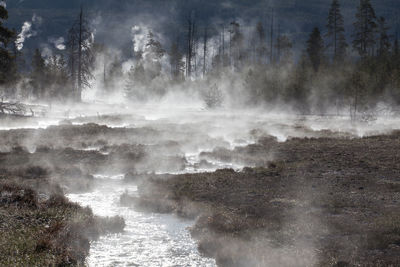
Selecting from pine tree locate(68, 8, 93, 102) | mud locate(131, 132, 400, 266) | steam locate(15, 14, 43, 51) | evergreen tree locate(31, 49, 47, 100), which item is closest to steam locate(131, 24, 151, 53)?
steam locate(15, 14, 43, 51)

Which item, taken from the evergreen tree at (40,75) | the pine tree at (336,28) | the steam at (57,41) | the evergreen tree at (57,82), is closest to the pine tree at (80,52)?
the evergreen tree at (40,75)

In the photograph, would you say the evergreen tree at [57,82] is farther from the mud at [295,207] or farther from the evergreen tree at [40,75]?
the mud at [295,207]

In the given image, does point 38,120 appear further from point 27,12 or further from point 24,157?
point 27,12

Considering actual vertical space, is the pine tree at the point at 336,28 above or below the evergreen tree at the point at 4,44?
above

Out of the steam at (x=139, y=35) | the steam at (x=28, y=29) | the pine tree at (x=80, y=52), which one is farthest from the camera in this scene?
the steam at (x=28, y=29)

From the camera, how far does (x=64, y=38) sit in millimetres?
175250

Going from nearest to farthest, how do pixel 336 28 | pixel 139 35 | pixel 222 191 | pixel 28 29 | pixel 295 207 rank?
pixel 295 207, pixel 222 191, pixel 336 28, pixel 139 35, pixel 28 29

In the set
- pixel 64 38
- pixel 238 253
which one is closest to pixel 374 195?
pixel 238 253

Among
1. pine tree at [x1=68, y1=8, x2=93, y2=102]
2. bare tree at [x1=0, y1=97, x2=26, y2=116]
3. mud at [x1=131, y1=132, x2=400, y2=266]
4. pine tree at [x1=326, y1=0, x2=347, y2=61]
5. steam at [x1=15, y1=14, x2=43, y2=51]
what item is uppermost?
steam at [x1=15, y1=14, x2=43, y2=51]

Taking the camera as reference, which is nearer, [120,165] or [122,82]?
[120,165]

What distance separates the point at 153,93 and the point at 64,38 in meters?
118

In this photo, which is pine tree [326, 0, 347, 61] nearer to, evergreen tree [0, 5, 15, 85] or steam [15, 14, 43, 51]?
evergreen tree [0, 5, 15, 85]

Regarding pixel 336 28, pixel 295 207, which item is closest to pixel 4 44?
pixel 295 207

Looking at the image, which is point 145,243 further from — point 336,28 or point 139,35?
point 139,35
